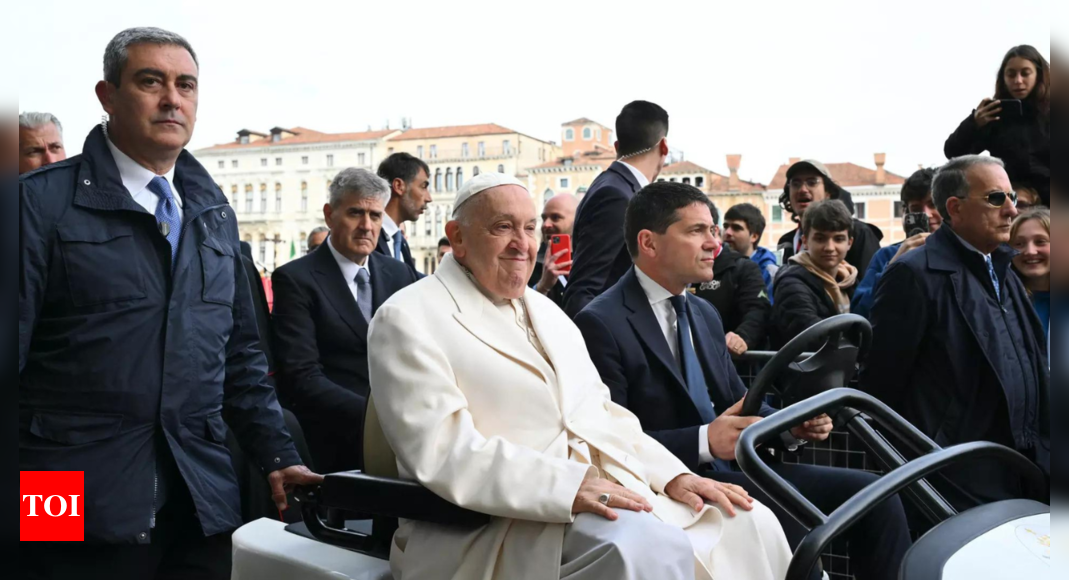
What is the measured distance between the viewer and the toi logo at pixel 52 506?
2494 mm

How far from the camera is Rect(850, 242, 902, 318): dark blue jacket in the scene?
5.16 m

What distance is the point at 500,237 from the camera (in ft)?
10.2

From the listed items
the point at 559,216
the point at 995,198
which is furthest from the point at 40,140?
the point at 995,198

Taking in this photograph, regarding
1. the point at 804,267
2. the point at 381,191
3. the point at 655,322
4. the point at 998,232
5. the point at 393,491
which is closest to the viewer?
the point at 393,491

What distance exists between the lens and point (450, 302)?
3059 mm

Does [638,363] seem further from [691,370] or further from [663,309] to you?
[663,309]

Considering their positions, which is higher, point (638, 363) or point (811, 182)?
point (811, 182)

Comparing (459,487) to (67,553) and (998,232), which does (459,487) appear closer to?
(67,553)

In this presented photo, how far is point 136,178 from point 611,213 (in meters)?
2.70

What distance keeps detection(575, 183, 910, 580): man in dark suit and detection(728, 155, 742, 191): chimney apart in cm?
6643

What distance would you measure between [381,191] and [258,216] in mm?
96098

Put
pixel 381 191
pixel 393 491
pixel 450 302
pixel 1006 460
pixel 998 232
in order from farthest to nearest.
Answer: pixel 381 191 → pixel 998 232 → pixel 450 302 → pixel 393 491 → pixel 1006 460

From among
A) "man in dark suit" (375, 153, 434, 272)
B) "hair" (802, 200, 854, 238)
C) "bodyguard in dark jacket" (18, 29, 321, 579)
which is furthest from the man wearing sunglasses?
"man in dark suit" (375, 153, 434, 272)

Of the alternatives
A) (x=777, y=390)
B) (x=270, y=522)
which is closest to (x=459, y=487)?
(x=270, y=522)
